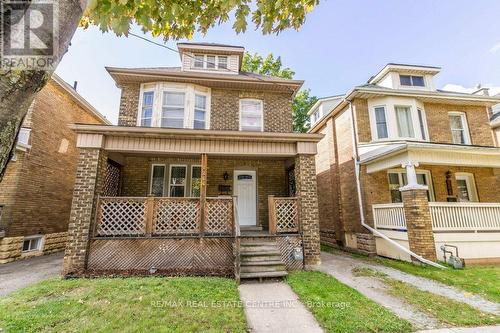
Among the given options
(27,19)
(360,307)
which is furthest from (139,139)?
(360,307)

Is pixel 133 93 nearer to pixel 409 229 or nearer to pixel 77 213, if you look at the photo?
pixel 77 213

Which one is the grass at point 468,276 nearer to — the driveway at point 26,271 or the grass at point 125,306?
the grass at point 125,306

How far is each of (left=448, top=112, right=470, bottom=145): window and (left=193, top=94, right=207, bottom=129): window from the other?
12255mm

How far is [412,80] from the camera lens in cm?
1273

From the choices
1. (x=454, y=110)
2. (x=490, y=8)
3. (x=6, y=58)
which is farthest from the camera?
(x=454, y=110)

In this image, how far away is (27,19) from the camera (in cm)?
132

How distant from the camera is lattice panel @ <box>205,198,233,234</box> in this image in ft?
24.8

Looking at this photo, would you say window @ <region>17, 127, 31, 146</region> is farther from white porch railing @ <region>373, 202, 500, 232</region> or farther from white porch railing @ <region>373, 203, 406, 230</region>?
white porch railing @ <region>373, 202, 500, 232</region>

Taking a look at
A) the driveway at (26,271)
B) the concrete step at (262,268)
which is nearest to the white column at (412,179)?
the concrete step at (262,268)

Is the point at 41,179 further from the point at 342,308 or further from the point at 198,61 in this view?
the point at 342,308

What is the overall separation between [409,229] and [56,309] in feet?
33.0

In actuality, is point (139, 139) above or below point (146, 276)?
above

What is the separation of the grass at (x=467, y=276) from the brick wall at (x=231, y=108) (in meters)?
6.53

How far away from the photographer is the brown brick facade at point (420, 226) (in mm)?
8008
